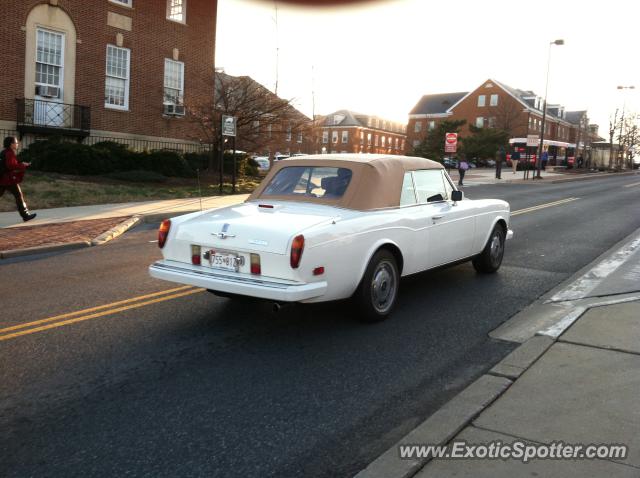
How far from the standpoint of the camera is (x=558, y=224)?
1502 cm

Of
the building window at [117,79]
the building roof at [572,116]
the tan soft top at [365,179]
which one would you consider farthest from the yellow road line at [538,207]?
the building roof at [572,116]

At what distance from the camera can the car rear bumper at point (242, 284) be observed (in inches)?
195

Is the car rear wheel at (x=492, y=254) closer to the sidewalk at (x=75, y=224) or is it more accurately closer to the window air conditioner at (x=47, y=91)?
the sidewalk at (x=75, y=224)

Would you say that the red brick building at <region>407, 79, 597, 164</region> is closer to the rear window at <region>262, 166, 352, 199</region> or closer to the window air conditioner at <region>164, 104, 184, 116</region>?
the window air conditioner at <region>164, 104, 184, 116</region>

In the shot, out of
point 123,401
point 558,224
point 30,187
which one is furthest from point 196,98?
point 123,401

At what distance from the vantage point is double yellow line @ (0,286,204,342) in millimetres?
5422

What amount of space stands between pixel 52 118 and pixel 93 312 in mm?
19554

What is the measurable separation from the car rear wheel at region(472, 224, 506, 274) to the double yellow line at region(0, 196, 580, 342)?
12.2 feet

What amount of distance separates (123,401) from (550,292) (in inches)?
207

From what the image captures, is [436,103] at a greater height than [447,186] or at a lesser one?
greater

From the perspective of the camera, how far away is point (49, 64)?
2311cm

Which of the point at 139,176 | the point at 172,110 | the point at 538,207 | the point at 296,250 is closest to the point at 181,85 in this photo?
the point at 172,110

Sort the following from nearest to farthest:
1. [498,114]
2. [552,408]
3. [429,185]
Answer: [552,408]
[429,185]
[498,114]

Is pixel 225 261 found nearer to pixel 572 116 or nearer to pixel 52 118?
pixel 52 118
